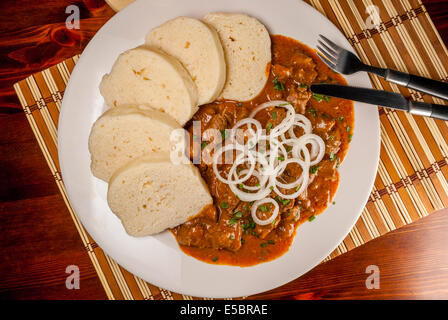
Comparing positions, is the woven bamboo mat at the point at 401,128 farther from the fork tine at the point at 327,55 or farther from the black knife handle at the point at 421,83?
the fork tine at the point at 327,55

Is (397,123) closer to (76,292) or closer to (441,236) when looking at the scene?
(441,236)

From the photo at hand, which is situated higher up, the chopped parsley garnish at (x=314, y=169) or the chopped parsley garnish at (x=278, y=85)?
the chopped parsley garnish at (x=278, y=85)

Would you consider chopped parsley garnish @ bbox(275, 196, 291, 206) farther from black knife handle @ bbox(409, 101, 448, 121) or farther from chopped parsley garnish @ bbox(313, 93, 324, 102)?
black knife handle @ bbox(409, 101, 448, 121)

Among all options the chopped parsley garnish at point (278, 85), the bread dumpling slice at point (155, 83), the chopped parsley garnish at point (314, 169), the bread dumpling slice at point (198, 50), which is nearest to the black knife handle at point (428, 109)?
the chopped parsley garnish at point (314, 169)

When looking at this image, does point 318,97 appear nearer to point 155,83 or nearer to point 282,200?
point 282,200

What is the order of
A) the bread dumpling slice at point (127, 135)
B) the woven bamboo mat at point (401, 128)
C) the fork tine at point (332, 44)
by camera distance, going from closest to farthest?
the bread dumpling slice at point (127, 135) → the fork tine at point (332, 44) → the woven bamboo mat at point (401, 128)
